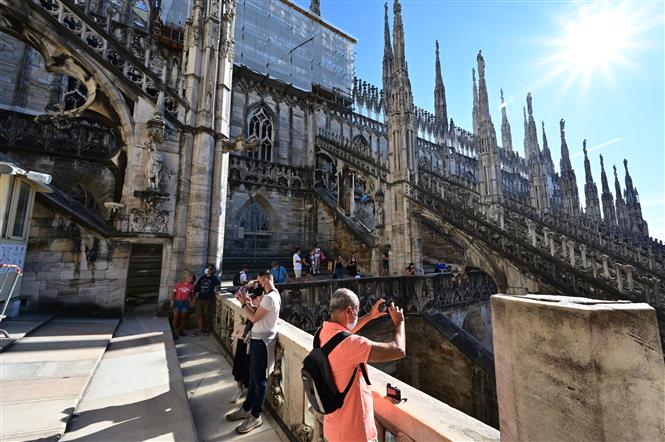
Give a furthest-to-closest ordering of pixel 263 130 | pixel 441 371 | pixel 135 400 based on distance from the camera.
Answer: pixel 263 130, pixel 441 371, pixel 135 400

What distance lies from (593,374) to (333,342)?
1.20m

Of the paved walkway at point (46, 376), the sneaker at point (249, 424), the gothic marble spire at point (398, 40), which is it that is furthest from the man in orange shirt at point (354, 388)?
the gothic marble spire at point (398, 40)

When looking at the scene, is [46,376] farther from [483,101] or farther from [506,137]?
[506,137]

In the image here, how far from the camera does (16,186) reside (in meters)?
5.46

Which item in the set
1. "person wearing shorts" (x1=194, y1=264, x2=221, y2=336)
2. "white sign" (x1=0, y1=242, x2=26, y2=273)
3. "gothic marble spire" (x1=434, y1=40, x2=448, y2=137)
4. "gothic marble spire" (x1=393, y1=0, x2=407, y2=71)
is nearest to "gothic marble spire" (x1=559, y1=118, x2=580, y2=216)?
"gothic marble spire" (x1=434, y1=40, x2=448, y2=137)

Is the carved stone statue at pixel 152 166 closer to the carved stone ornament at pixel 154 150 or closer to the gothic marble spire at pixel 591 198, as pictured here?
the carved stone ornament at pixel 154 150

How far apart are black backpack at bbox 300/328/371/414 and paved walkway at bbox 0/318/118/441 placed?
252 cm

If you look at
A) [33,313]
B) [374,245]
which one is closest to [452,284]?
[374,245]

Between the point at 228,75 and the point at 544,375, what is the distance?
11.5 m

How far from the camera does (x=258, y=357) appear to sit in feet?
10.1

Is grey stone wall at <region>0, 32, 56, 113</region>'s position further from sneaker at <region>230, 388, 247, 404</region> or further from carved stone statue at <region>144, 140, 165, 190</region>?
sneaker at <region>230, 388, 247, 404</region>

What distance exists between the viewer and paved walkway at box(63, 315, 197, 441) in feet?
8.86

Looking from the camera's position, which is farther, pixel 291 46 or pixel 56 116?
pixel 291 46

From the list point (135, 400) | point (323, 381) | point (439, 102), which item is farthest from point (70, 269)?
point (439, 102)
